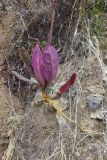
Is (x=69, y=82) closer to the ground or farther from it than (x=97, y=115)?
farther from it

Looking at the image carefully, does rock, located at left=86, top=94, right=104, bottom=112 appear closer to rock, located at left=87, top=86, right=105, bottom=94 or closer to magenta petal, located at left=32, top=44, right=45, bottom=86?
rock, located at left=87, top=86, right=105, bottom=94

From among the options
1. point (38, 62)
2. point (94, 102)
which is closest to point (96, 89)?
point (94, 102)

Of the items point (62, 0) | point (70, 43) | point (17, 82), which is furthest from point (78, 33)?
point (17, 82)

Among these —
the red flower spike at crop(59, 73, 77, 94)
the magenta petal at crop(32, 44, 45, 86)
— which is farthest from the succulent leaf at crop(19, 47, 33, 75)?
the red flower spike at crop(59, 73, 77, 94)

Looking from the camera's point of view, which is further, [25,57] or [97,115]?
[97,115]

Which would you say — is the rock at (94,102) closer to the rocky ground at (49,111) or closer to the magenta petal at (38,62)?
the rocky ground at (49,111)

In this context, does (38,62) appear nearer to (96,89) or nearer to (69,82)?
(69,82)

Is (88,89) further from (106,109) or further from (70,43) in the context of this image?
(70,43)

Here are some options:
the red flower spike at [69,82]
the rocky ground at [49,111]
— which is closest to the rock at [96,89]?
the rocky ground at [49,111]
